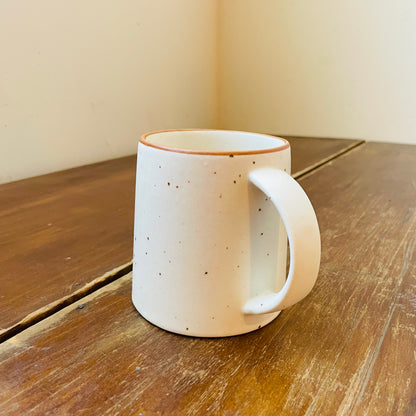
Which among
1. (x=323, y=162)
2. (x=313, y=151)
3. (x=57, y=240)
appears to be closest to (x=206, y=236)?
(x=57, y=240)

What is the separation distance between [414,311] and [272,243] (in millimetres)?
163

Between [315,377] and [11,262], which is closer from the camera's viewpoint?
[315,377]

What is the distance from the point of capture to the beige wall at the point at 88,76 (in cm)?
91

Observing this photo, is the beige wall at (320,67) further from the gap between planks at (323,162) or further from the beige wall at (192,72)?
the gap between planks at (323,162)

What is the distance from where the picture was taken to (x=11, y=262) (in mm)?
481

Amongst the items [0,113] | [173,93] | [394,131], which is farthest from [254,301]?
[394,131]

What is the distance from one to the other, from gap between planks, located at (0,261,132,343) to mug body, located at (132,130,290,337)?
0.10 meters

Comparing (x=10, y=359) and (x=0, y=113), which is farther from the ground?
(x=0, y=113)

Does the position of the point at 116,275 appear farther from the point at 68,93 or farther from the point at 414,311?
the point at 68,93

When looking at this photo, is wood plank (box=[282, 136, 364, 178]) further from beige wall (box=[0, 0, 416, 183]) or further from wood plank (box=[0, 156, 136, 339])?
wood plank (box=[0, 156, 136, 339])

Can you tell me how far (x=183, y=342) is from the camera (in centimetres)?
33

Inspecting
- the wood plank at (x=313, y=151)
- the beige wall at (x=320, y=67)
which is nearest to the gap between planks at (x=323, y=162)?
the wood plank at (x=313, y=151)

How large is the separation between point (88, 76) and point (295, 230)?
0.95 metres

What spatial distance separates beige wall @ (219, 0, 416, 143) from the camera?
1518mm
